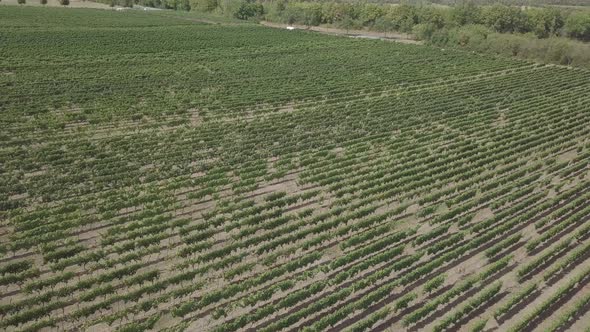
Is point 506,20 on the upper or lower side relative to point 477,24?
upper

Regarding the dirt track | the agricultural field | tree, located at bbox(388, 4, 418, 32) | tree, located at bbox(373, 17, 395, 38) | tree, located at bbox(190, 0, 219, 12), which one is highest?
tree, located at bbox(190, 0, 219, 12)

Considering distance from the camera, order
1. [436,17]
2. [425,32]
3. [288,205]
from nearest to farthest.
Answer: [288,205] → [425,32] → [436,17]

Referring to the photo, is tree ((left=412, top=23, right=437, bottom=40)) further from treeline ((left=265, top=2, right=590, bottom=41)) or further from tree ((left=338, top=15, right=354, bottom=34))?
tree ((left=338, top=15, right=354, bottom=34))

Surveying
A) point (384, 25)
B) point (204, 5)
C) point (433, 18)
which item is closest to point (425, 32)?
point (384, 25)

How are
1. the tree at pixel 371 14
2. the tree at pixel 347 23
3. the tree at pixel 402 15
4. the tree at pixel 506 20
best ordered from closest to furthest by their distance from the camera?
the tree at pixel 506 20 → the tree at pixel 402 15 → the tree at pixel 347 23 → the tree at pixel 371 14

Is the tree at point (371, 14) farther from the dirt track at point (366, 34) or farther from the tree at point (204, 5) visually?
the tree at point (204, 5)

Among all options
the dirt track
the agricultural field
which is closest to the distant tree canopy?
the dirt track

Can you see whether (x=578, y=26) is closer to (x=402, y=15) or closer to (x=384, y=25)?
(x=402, y=15)

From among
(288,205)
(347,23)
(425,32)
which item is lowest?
(288,205)

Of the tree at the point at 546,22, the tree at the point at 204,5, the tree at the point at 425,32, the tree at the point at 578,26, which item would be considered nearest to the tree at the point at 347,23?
the tree at the point at 425,32

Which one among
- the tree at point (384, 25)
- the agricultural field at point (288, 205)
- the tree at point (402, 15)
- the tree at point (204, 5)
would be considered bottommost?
the agricultural field at point (288, 205)
